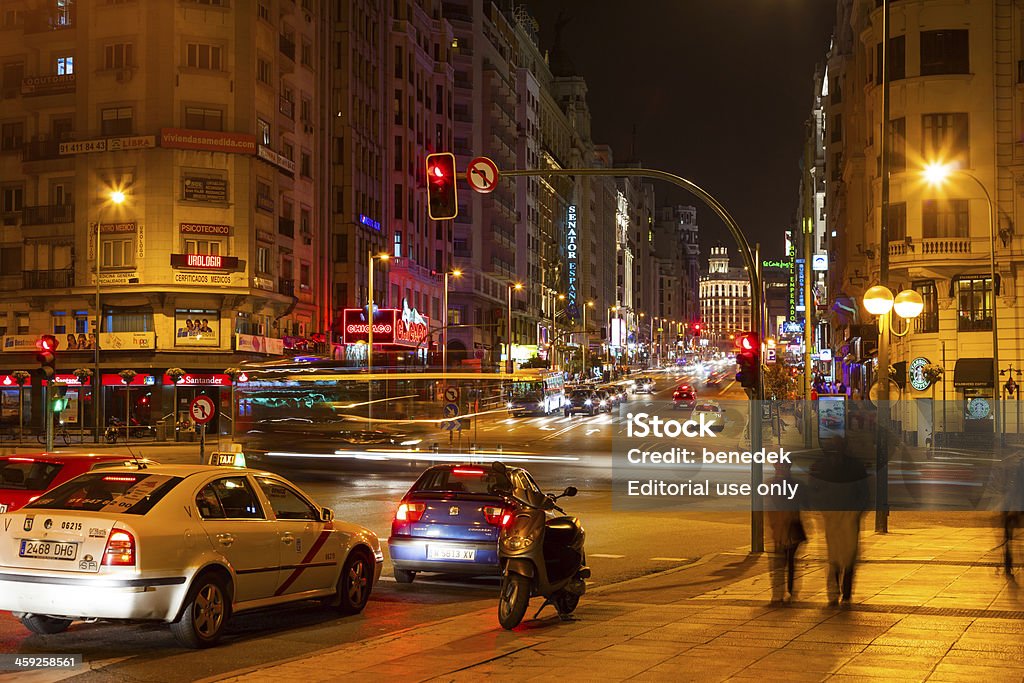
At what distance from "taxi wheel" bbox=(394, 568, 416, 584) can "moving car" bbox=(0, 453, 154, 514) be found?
3.65m

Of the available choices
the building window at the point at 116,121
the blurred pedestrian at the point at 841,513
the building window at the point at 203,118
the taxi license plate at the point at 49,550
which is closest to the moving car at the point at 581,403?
the building window at the point at 203,118

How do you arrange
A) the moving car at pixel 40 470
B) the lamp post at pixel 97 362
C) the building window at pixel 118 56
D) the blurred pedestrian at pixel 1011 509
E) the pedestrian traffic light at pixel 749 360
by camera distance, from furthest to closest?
the building window at pixel 118 56 < the lamp post at pixel 97 362 < the pedestrian traffic light at pixel 749 360 < the moving car at pixel 40 470 < the blurred pedestrian at pixel 1011 509

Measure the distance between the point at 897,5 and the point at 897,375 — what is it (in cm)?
1596

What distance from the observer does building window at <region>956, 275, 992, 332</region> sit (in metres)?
49.7

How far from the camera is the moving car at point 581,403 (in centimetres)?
6781

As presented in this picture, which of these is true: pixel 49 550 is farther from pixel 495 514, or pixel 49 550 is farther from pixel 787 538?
pixel 787 538

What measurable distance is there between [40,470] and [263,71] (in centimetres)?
4665

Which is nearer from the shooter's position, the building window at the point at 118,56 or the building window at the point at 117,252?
the building window at the point at 117,252

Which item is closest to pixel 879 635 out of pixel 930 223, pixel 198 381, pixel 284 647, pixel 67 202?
pixel 284 647

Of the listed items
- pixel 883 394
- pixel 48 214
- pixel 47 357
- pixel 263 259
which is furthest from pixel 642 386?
pixel 883 394

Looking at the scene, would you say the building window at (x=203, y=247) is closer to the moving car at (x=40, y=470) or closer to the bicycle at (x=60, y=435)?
the bicycle at (x=60, y=435)

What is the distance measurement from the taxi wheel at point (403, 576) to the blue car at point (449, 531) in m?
0.09

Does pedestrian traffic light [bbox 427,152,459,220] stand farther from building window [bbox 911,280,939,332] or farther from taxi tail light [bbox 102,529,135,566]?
building window [bbox 911,280,939,332]

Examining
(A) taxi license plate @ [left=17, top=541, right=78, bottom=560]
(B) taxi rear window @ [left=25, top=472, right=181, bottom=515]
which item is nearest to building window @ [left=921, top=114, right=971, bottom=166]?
(B) taxi rear window @ [left=25, top=472, right=181, bottom=515]
